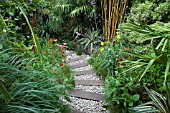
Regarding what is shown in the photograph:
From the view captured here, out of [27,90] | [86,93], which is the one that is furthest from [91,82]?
[27,90]

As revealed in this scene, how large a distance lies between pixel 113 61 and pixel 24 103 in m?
1.70

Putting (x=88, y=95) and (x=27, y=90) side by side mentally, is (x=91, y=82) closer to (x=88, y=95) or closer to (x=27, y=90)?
(x=88, y=95)

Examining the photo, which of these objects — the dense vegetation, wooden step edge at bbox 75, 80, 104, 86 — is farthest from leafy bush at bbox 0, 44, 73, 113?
wooden step edge at bbox 75, 80, 104, 86

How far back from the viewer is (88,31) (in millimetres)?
5133

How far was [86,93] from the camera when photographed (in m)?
2.76

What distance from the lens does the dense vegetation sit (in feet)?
5.49

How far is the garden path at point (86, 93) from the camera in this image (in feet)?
7.92

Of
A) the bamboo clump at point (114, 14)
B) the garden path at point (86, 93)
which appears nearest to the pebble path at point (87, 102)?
the garden path at point (86, 93)

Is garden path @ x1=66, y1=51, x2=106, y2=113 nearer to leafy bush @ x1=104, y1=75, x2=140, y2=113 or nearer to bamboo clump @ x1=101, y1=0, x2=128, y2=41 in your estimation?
leafy bush @ x1=104, y1=75, x2=140, y2=113

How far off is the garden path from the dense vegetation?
15 centimetres

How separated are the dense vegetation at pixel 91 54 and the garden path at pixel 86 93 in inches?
5.7

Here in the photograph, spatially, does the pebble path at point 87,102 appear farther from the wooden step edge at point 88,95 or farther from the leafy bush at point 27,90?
the leafy bush at point 27,90

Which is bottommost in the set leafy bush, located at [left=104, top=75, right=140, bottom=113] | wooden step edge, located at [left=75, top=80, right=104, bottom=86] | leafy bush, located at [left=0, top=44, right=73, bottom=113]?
wooden step edge, located at [left=75, top=80, right=104, bottom=86]

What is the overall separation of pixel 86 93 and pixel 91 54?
1394 mm
